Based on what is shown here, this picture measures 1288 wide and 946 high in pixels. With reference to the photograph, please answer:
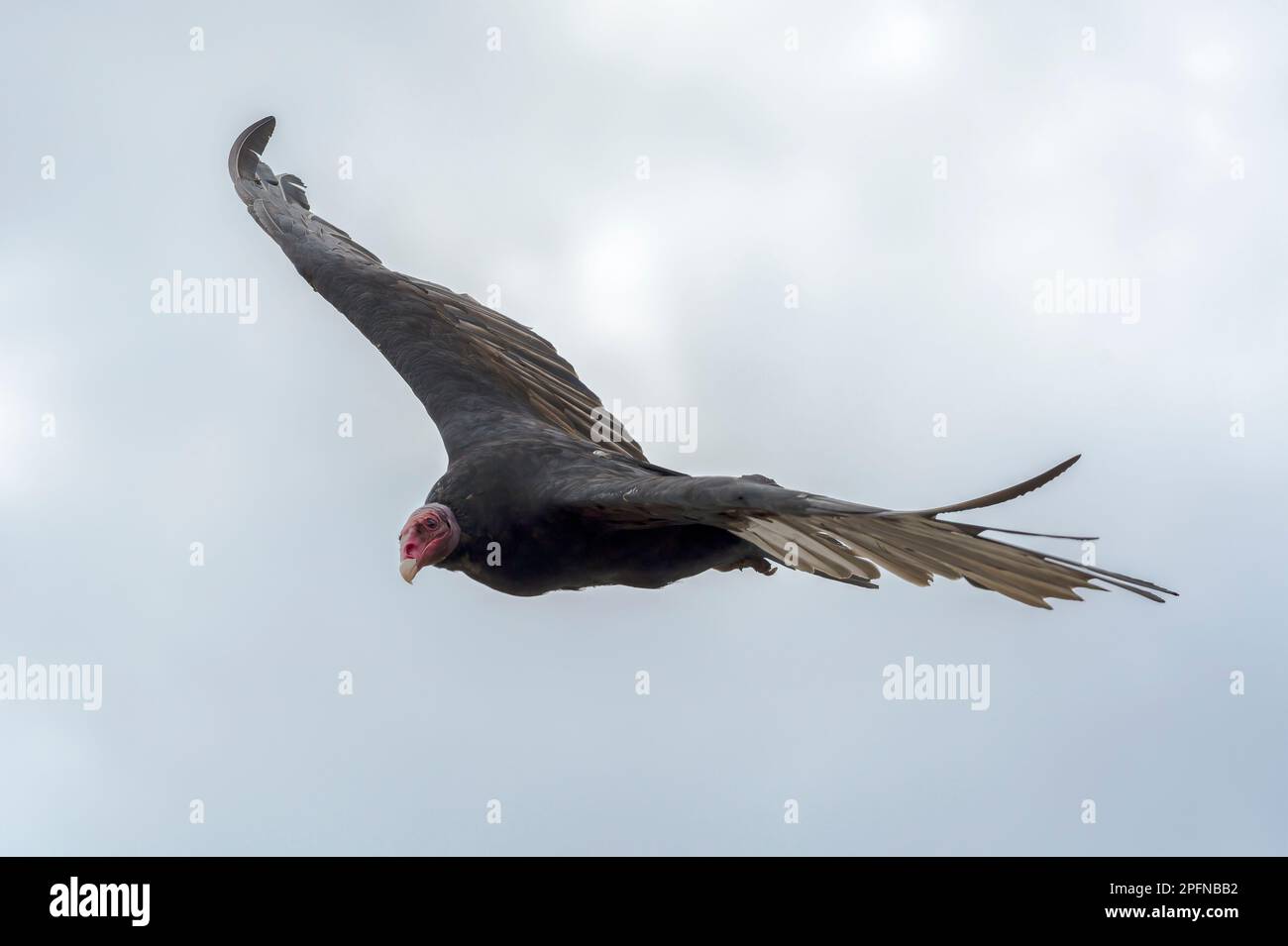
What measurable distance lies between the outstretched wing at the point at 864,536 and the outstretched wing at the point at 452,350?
2.55m

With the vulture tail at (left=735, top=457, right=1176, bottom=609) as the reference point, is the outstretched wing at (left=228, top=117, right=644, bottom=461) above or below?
above

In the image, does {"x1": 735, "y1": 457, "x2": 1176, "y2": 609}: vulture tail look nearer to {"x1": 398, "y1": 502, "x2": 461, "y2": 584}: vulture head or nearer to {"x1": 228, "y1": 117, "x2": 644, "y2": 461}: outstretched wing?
{"x1": 398, "y1": 502, "x2": 461, "y2": 584}: vulture head

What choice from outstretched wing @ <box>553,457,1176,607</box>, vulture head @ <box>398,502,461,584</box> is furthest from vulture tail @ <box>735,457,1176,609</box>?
vulture head @ <box>398,502,461,584</box>

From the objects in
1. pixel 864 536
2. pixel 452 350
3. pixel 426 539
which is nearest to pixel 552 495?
pixel 426 539

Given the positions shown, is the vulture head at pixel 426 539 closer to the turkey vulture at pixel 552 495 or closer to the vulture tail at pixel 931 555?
the turkey vulture at pixel 552 495

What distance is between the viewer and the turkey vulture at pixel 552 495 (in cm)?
695

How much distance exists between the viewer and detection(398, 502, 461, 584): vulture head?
9.06 metres

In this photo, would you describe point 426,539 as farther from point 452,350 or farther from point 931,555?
point 931,555

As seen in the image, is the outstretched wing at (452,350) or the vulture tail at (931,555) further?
the outstretched wing at (452,350)

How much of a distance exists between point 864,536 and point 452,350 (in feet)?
16.7

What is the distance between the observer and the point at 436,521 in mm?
9195

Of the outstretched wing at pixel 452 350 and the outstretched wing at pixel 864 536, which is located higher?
the outstretched wing at pixel 452 350

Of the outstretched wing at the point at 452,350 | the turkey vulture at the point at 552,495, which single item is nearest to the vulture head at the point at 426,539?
the turkey vulture at the point at 552,495

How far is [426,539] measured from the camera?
30.0 feet
